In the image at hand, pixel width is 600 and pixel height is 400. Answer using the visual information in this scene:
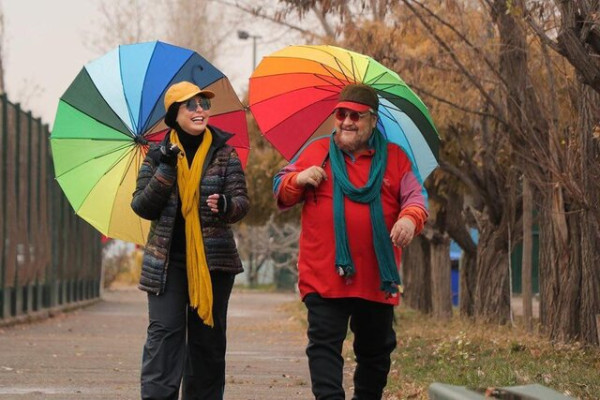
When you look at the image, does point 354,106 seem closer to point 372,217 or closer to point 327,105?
point 372,217

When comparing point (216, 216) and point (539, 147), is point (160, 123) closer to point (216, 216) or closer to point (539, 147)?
point (216, 216)

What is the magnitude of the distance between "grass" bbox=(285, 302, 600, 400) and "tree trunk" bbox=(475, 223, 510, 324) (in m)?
3.92

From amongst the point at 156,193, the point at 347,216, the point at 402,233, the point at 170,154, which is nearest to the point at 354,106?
the point at 347,216

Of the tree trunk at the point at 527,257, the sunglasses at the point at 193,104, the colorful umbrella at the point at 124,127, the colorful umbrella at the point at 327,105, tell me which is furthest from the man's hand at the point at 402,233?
the tree trunk at the point at 527,257

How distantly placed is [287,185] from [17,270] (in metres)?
15.8

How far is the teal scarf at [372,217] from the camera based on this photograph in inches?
302

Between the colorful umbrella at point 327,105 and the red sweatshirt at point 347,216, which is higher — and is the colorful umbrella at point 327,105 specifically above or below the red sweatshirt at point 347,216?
above

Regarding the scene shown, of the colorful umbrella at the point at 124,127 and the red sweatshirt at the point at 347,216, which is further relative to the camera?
the colorful umbrella at the point at 124,127

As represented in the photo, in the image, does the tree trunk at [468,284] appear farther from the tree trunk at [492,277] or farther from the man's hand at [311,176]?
the man's hand at [311,176]

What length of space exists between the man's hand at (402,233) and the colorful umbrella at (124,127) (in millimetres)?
1548

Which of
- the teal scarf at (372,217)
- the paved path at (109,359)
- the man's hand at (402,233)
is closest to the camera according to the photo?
the man's hand at (402,233)

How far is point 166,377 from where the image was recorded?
7844mm

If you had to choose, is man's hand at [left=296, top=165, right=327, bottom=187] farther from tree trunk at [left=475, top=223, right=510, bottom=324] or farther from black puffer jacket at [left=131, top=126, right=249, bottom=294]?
tree trunk at [left=475, top=223, right=510, bottom=324]

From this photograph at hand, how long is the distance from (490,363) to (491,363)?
1.6 inches
